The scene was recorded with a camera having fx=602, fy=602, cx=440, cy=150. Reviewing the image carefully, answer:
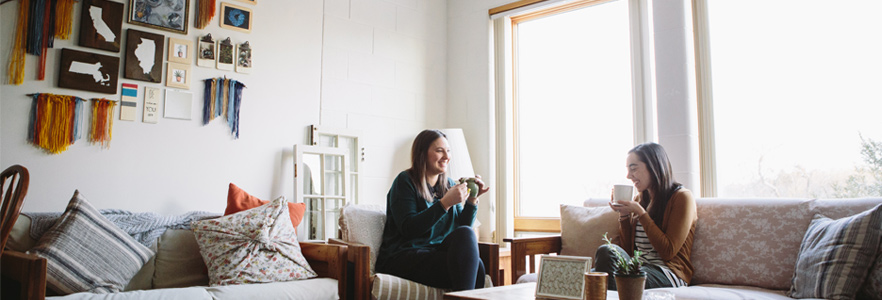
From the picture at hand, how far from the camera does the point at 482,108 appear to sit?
4266 millimetres

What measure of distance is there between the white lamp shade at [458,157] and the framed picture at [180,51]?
1.64 metres

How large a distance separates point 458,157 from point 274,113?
1.21 m

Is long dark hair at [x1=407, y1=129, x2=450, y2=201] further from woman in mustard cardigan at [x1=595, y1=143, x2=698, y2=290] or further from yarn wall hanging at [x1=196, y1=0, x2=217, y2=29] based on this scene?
yarn wall hanging at [x1=196, y1=0, x2=217, y2=29]

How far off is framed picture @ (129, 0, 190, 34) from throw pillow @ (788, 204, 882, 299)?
3.04 m

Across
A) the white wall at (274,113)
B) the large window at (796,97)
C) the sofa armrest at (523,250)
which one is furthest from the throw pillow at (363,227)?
the large window at (796,97)

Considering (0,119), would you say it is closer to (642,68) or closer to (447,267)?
(447,267)

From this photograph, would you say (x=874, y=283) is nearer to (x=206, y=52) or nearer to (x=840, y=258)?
(x=840, y=258)

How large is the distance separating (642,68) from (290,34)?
213cm

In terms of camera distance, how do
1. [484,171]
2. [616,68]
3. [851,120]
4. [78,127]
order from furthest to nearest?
[484,171] < [616,68] < [851,120] < [78,127]

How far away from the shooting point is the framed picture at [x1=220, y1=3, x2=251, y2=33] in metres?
3.29

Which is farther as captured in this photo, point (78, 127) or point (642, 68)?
point (642, 68)

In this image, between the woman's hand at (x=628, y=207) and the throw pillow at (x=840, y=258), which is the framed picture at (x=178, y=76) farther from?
the throw pillow at (x=840, y=258)

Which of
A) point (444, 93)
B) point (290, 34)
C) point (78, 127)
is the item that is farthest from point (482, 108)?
point (78, 127)

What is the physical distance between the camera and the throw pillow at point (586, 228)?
9.72ft
